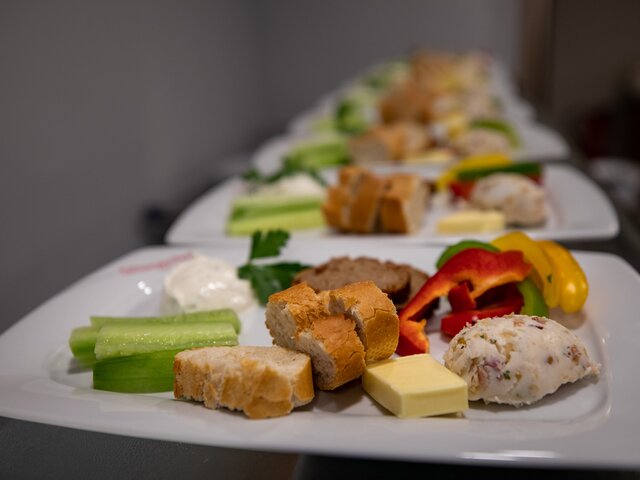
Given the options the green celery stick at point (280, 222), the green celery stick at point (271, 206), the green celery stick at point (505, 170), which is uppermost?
the green celery stick at point (505, 170)

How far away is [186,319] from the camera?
166cm

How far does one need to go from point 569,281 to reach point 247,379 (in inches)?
31.9

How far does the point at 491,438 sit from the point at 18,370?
1.01 metres

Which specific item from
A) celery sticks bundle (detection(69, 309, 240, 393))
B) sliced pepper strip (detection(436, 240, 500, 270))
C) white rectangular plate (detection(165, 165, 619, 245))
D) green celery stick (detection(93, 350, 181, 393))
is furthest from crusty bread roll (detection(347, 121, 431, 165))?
green celery stick (detection(93, 350, 181, 393))

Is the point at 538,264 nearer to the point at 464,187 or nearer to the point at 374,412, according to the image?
the point at 374,412

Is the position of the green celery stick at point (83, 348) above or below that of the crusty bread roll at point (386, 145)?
below

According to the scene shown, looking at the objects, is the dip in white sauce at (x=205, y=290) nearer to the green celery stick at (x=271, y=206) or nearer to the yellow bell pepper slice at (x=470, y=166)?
the green celery stick at (x=271, y=206)

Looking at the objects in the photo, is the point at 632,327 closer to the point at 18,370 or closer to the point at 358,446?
the point at 358,446

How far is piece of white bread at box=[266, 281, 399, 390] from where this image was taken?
1.34 metres

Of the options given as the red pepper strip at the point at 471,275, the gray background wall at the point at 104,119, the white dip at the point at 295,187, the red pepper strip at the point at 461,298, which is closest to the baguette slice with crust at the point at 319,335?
the red pepper strip at the point at 471,275

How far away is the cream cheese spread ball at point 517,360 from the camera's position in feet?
4.25

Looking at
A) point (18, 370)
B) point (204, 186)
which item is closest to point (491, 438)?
point (18, 370)

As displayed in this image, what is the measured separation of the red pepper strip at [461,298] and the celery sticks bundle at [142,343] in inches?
20.5

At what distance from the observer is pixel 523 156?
10.7ft
